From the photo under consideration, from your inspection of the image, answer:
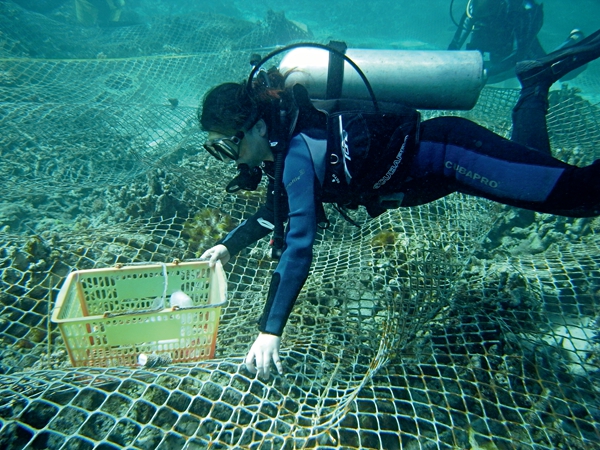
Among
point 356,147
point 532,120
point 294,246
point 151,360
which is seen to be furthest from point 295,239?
point 532,120

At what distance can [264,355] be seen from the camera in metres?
1.81

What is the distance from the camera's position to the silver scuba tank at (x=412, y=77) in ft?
9.46

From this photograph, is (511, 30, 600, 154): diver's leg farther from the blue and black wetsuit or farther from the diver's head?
the diver's head

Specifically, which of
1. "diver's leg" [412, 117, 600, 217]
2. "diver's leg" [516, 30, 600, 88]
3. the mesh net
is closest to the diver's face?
"diver's leg" [412, 117, 600, 217]

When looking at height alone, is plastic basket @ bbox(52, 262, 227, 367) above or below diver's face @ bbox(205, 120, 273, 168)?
below

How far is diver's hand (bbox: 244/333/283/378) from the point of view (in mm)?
1802

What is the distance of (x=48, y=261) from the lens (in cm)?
290

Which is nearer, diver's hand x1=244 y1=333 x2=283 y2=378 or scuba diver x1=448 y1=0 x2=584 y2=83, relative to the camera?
diver's hand x1=244 y1=333 x2=283 y2=378

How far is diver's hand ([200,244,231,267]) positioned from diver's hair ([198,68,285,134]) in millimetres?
937

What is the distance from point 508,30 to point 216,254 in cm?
986

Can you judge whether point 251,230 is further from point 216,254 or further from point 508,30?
point 508,30

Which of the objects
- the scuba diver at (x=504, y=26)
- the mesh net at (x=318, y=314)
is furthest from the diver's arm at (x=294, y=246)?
the scuba diver at (x=504, y=26)

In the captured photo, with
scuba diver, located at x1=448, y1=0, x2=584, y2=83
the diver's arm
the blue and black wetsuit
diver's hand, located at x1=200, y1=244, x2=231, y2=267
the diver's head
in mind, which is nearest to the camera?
the diver's arm

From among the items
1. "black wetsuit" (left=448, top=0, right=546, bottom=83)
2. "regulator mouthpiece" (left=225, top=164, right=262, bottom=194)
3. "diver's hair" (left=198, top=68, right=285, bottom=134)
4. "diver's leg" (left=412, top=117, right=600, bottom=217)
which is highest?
"black wetsuit" (left=448, top=0, right=546, bottom=83)
